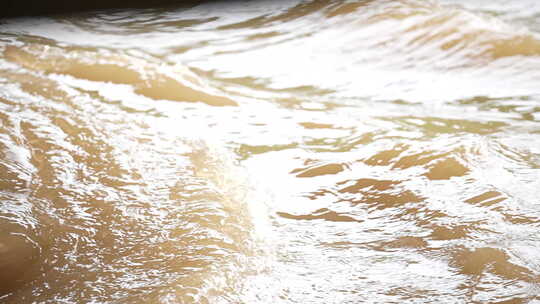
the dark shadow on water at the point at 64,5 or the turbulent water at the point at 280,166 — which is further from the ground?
the dark shadow on water at the point at 64,5

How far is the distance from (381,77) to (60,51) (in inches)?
44.2

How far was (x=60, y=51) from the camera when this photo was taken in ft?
7.34

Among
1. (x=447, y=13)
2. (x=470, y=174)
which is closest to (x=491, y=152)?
(x=470, y=174)

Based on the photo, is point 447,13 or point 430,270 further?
point 447,13

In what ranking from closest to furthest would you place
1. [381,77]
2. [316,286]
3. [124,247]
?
[316,286]
[124,247]
[381,77]

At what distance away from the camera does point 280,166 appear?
1.36m

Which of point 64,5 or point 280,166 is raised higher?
point 64,5

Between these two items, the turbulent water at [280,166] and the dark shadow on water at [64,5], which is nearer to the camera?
the turbulent water at [280,166]

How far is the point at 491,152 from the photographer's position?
4.32 feet

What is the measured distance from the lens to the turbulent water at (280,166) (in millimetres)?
948

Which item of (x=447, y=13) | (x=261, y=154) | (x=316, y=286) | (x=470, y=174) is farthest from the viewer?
(x=447, y=13)

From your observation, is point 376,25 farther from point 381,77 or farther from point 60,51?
point 60,51

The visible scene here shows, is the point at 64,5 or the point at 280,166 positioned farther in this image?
the point at 64,5

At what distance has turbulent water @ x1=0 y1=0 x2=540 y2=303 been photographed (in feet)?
3.11
